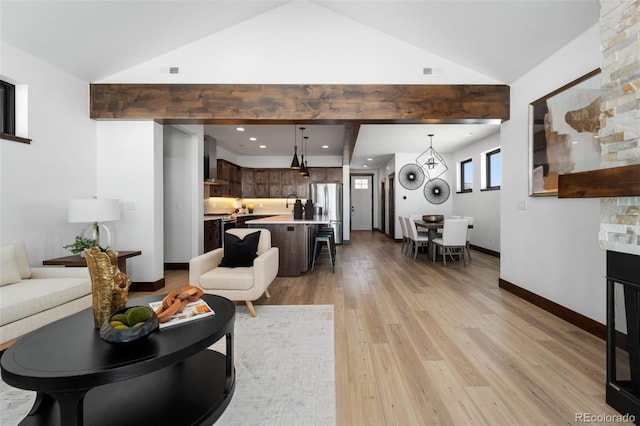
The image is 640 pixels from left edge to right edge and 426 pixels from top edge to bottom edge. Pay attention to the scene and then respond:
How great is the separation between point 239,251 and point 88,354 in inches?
82.4

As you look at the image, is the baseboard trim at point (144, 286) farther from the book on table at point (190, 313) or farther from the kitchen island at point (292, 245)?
the book on table at point (190, 313)

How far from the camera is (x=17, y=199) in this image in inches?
110

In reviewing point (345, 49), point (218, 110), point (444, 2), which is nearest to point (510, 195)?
point (444, 2)

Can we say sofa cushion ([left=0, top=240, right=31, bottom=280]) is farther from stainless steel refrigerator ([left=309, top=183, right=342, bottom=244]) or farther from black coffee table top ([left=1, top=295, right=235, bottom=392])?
stainless steel refrigerator ([left=309, top=183, right=342, bottom=244])

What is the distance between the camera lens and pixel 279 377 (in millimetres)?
1883

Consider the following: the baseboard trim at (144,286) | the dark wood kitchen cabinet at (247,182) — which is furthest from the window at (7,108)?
the dark wood kitchen cabinet at (247,182)

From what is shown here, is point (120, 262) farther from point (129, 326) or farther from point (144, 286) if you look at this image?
point (129, 326)

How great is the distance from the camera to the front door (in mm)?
12453

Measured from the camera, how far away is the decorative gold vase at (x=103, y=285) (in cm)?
141

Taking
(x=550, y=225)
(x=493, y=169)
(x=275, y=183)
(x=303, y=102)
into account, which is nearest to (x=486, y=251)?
(x=493, y=169)

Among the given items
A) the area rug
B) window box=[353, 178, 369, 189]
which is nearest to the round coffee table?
the area rug

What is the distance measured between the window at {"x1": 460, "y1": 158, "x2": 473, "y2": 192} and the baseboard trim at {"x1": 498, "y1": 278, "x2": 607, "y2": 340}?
432 cm

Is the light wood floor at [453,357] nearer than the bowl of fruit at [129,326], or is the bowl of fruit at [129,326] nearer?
the bowl of fruit at [129,326]

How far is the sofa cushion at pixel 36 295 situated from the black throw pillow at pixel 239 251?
1.24 metres
